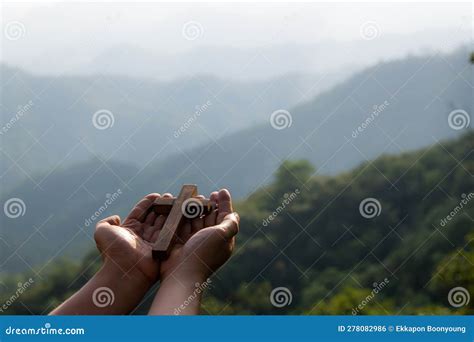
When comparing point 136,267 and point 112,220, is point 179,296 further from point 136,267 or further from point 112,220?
point 112,220

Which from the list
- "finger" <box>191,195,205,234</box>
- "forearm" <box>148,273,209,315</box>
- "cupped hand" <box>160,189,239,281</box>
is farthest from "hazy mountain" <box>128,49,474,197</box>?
"forearm" <box>148,273,209,315</box>

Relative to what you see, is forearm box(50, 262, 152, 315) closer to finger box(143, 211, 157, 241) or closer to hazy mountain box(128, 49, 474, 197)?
finger box(143, 211, 157, 241)

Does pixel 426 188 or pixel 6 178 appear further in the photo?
pixel 426 188

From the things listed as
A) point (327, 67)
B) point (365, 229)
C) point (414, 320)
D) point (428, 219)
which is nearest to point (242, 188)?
point (365, 229)

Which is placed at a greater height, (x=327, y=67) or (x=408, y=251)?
(x=327, y=67)

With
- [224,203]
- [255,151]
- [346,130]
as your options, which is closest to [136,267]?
[224,203]

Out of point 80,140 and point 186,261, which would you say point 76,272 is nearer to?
point 80,140
